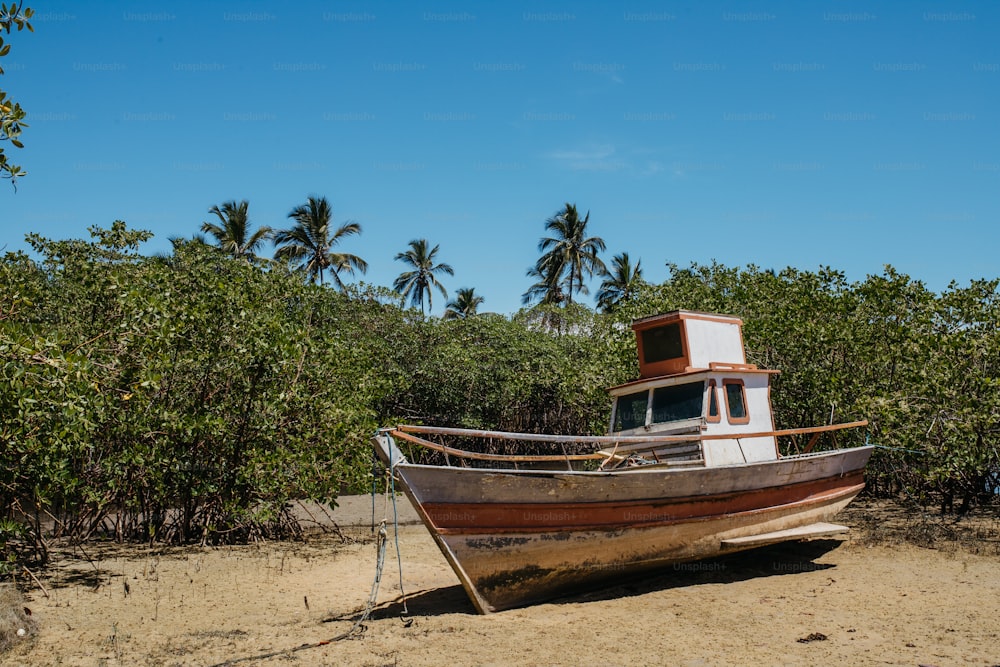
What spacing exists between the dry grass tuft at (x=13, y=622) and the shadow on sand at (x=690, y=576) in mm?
3075

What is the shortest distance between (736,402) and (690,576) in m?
2.34

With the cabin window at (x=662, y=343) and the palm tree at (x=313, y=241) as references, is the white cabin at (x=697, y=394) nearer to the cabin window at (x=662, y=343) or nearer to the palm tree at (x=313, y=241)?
the cabin window at (x=662, y=343)

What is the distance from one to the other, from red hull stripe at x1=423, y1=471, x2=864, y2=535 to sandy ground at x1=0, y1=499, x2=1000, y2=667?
83cm

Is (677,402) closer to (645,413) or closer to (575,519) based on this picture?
(645,413)

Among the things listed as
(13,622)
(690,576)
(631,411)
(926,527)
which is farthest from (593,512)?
(926,527)

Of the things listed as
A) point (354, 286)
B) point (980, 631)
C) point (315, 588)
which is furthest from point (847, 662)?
point (354, 286)

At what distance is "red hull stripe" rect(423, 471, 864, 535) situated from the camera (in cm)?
716

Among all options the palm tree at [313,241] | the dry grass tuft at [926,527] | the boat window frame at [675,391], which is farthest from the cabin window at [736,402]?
the palm tree at [313,241]

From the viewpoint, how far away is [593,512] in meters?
7.81

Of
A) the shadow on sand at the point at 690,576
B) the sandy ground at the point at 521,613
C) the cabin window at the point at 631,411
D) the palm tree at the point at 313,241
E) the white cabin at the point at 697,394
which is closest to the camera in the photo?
the sandy ground at the point at 521,613

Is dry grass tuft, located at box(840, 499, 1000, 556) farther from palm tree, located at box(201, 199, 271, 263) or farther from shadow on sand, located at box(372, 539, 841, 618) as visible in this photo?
palm tree, located at box(201, 199, 271, 263)

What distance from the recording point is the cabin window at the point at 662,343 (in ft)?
33.0

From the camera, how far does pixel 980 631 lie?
6.52 metres

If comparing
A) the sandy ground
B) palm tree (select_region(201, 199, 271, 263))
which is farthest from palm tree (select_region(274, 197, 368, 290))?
the sandy ground
